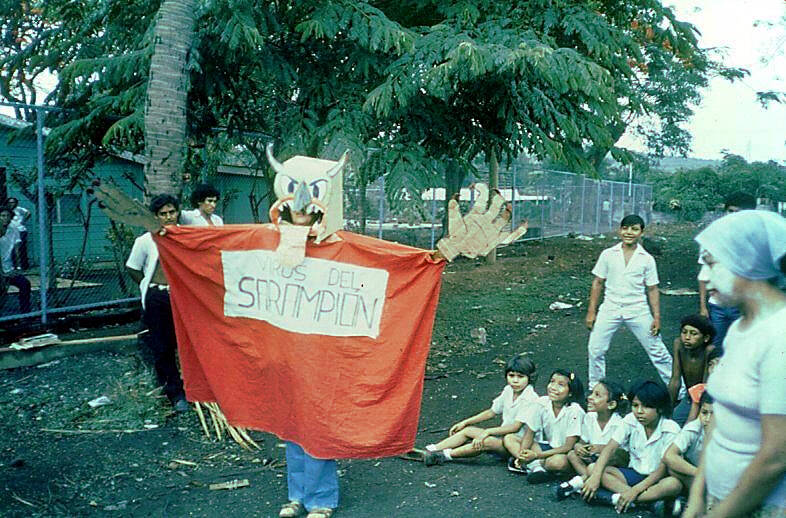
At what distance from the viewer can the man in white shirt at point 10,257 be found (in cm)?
779

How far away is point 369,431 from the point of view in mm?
4098

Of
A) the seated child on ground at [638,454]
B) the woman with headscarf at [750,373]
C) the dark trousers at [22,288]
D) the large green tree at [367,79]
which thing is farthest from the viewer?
the dark trousers at [22,288]

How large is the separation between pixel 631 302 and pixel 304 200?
340cm

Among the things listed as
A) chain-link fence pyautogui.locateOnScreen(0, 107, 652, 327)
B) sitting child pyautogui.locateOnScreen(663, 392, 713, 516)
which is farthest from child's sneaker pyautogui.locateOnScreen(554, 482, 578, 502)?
chain-link fence pyautogui.locateOnScreen(0, 107, 652, 327)

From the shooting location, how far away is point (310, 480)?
408 cm

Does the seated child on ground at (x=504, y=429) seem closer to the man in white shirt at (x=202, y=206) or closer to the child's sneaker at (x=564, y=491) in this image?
the child's sneaker at (x=564, y=491)

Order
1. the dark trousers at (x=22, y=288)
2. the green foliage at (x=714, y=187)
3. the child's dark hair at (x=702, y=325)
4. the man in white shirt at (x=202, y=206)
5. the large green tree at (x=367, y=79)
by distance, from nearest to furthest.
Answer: the child's dark hair at (x=702, y=325) < the man in white shirt at (x=202, y=206) < the large green tree at (x=367, y=79) < the dark trousers at (x=22, y=288) < the green foliage at (x=714, y=187)

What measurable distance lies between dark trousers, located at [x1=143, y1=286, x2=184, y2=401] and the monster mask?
82.3 inches

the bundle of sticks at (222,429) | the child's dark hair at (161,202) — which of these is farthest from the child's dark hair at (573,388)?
the child's dark hair at (161,202)

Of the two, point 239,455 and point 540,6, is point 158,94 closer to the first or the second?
point 239,455

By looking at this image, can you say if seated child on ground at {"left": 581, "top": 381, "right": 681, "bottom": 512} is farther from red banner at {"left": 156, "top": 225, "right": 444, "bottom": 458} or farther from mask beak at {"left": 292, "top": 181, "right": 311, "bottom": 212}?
mask beak at {"left": 292, "top": 181, "right": 311, "bottom": 212}

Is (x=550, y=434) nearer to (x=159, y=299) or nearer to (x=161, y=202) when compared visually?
(x=159, y=299)

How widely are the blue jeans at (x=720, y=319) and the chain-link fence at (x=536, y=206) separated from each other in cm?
598

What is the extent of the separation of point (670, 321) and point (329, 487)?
759cm
